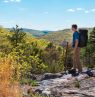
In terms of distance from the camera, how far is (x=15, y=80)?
8.02m

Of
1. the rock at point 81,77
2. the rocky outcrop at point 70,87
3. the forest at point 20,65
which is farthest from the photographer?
the rock at point 81,77

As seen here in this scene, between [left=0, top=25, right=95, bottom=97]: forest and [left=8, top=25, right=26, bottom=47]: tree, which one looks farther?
[left=8, top=25, right=26, bottom=47]: tree

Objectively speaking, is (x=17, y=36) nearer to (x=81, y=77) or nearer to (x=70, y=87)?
(x=81, y=77)

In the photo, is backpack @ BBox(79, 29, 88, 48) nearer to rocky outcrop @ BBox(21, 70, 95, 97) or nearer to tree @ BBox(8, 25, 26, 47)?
rocky outcrop @ BBox(21, 70, 95, 97)

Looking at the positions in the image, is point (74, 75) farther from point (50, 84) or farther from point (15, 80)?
point (15, 80)

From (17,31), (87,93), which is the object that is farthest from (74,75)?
(17,31)

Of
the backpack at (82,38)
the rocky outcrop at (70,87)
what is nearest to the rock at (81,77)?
the rocky outcrop at (70,87)

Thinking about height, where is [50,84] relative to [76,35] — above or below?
below

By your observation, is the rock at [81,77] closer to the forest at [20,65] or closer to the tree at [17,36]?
the forest at [20,65]

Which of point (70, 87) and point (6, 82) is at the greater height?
point (6, 82)

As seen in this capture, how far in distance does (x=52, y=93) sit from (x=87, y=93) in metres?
0.92

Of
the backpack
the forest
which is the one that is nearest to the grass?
the forest

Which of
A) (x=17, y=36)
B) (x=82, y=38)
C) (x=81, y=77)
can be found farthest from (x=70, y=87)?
(x=17, y=36)

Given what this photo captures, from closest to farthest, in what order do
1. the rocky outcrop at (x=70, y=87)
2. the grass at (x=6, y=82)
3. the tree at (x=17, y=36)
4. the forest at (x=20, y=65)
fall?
the grass at (x=6, y=82), the forest at (x=20, y=65), the rocky outcrop at (x=70, y=87), the tree at (x=17, y=36)
